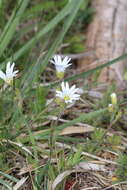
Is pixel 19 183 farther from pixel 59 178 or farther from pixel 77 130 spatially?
pixel 77 130

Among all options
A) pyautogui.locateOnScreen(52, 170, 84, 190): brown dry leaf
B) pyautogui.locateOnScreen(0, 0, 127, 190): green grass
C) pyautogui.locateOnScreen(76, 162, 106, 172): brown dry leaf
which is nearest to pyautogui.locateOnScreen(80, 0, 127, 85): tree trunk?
pyautogui.locateOnScreen(0, 0, 127, 190): green grass

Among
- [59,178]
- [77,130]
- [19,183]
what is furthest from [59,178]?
[77,130]

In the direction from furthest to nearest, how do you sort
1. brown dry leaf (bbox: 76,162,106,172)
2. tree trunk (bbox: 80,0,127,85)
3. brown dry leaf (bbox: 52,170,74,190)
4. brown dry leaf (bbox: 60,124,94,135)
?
1. tree trunk (bbox: 80,0,127,85)
2. brown dry leaf (bbox: 60,124,94,135)
3. brown dry leaf (bbox: 76,162,106,172)
4. brown dry leaf (bbox: 52,170,74,190)

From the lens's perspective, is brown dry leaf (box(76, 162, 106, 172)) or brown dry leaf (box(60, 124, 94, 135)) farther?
brown dry leaf (box(60, 124, 94, 135))

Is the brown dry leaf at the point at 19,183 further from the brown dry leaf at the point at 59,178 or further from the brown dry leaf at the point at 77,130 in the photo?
the brown dry leaf at the point at 77,130

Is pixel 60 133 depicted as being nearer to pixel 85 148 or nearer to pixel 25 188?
pixel 85 148

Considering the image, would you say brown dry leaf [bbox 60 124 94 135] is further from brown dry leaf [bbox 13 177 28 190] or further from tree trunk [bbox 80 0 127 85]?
tree trunk [bbox 80 0 127 85]

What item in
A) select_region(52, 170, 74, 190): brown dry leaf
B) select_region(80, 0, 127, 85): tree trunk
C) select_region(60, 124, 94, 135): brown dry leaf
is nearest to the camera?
select_region(52, 170, 74, 190): brown dry leaf

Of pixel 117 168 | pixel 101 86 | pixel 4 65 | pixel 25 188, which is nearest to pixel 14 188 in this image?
pixel 25 188

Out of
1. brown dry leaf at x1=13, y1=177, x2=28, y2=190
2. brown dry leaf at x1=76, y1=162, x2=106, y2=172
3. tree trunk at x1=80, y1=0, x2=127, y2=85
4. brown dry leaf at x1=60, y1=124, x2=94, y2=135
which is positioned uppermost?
tree trunk at x1=80, y1=0, x2=127, y2=85
